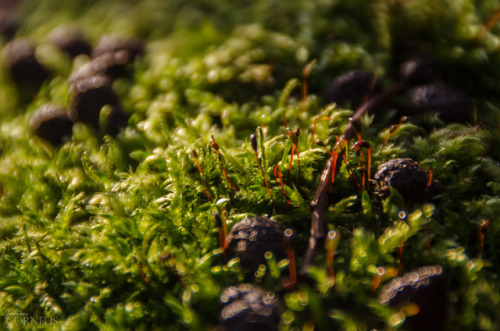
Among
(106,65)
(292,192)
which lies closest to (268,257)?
(292,192)

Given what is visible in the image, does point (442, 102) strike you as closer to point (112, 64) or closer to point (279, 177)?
point (279, 177)

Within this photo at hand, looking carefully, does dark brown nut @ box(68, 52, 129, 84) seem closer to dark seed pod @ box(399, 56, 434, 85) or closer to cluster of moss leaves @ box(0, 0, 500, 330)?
cluster of moss leaves @ box(0, 0, 500, 330)

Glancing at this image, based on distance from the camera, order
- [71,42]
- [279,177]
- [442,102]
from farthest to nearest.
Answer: [71,42] → [442,102] → [279,177]

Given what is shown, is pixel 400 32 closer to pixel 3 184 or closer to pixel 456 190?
pixel 456 190

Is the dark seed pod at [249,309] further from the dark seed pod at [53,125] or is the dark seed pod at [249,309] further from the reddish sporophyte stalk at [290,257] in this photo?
the dark seed pod at [53,125]

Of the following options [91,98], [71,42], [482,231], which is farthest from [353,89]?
[71,42]
